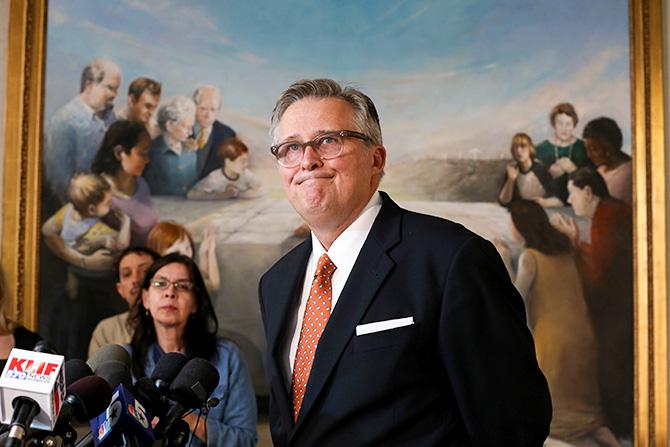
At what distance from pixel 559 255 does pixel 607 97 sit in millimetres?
806

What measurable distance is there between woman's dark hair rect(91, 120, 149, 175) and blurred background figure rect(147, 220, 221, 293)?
1.15ft

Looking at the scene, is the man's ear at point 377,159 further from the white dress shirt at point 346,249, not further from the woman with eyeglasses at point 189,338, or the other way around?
the woman with eyeglasses at point 189,338

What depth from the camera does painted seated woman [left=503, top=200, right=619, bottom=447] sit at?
13.1 feet

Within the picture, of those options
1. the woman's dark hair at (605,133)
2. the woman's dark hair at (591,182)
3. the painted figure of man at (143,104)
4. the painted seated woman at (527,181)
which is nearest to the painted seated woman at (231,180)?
the painted figure of man at (143,104)

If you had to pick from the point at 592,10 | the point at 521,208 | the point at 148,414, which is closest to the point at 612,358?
the point at 521,208

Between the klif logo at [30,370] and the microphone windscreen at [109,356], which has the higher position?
the klif logo at [30,370]

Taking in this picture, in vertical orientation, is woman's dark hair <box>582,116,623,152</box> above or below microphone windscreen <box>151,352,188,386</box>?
above

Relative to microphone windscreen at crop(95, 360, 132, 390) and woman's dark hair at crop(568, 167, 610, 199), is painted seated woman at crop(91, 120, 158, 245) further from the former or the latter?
microphone windscreen at crop(95, 360, 132, 390)

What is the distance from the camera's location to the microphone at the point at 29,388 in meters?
1.41

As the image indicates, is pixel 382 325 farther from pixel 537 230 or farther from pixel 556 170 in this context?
pixel 556 170

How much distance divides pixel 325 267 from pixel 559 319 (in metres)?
2.16

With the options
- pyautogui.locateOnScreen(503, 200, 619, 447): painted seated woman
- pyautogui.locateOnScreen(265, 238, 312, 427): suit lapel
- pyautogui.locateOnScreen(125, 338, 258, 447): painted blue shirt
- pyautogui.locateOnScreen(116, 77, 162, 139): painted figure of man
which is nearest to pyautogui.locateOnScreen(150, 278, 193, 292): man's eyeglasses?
pyautogui.locateOnScreen(125, 338, 258, 447): painted blue shirt

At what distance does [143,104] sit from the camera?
407 cm

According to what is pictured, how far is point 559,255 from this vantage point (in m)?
4.05
